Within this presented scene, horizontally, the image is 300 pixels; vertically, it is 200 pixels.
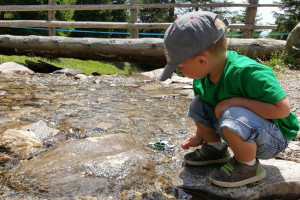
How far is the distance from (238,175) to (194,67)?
0.68 m

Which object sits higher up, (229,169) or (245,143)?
(245,143)

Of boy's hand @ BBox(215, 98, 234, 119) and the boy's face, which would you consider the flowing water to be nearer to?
boy's hand @ BBox(215, 98, 234, 119)

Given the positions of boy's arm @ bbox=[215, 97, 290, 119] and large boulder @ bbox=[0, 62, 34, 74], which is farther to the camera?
large boulder @ bbox=[0, 62, 34, 74]

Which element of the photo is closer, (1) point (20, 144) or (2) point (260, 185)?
(2) point (260, 185)

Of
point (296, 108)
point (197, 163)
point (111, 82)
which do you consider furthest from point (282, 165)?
point (111, 82)

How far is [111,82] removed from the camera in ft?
18.9

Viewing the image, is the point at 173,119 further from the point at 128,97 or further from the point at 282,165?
the point at 282,165

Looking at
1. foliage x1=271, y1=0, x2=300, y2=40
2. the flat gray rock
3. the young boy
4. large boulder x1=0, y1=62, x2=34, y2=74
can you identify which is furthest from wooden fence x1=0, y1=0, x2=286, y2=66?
the young boy

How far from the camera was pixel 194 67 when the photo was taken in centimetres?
179

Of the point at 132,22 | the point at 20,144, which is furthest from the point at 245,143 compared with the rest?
the point at 132,22

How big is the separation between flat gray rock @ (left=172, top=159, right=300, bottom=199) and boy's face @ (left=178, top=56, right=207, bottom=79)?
2.19 feet

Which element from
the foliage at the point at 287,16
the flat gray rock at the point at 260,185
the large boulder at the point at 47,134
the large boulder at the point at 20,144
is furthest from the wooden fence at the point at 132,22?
the flat gray rock at the point at 260,185

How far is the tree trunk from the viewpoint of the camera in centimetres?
678

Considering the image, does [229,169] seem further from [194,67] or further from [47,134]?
[47,134]
